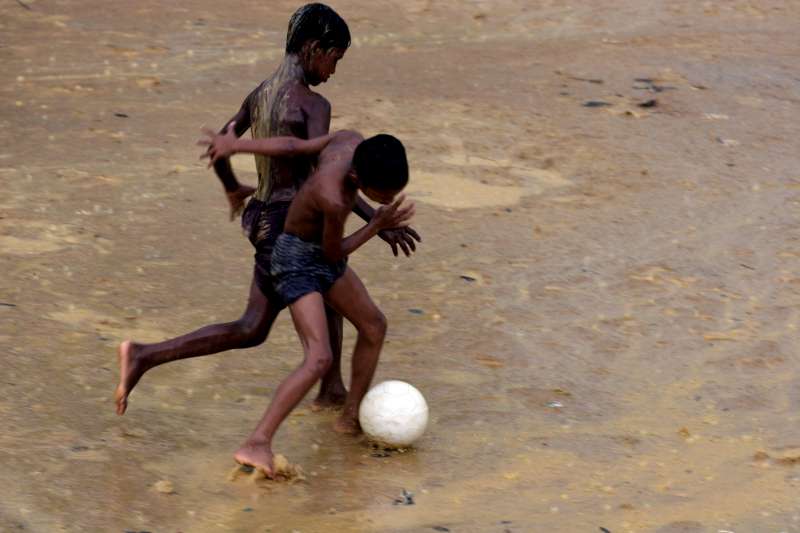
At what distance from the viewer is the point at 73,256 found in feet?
24.6

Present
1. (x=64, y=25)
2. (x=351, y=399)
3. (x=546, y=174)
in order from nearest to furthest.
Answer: (x=351, y=399) < (x=546, y=174) < (x=64, y=25)

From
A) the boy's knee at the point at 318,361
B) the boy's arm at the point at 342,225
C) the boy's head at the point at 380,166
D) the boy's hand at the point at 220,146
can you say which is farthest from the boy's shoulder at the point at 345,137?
the boy's knee at the point at 318,361

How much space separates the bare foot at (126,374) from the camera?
5.38 m

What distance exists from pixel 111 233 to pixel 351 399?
110 inches

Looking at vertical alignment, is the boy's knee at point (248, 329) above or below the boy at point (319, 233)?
below

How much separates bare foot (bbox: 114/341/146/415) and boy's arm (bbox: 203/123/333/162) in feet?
2.78

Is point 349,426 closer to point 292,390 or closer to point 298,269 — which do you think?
point 292,390

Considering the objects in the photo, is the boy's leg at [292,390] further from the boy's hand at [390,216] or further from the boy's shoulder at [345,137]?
the boy's shoulder at [345,137]

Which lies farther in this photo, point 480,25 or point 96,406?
point 480,25

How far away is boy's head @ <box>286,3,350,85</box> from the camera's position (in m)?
5.38

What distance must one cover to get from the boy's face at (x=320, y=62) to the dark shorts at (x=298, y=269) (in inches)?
26.9

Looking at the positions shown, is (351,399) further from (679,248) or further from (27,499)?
(679,248)

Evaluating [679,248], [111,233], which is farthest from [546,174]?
[111,233]

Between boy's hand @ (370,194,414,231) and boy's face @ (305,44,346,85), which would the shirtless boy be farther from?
boy's hand @ (370,194,414,231)
